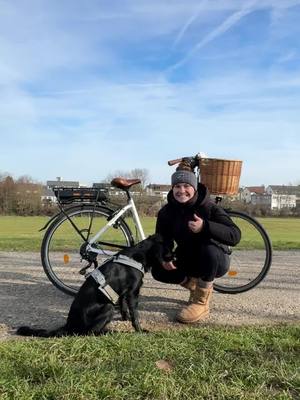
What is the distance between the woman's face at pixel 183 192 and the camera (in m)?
4.43

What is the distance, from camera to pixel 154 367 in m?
2.90

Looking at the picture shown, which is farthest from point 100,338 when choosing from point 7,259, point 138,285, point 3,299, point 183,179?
point 7,259

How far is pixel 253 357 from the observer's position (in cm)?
320

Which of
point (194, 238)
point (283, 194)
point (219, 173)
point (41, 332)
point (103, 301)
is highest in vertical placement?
point (283, 194)

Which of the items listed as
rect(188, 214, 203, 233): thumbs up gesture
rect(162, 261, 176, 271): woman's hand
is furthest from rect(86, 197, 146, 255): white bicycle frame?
rect(188, 214, 203, 233): thumbs up gesture

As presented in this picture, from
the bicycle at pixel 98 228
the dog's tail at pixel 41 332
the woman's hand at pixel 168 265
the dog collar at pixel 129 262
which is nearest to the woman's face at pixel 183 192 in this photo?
the woman's hand at pixel 168 265

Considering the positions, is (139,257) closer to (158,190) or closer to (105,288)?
(105,288)

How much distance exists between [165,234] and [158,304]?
0.90m

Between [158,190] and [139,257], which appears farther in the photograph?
[158,190]

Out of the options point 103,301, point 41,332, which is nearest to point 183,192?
point 103,301

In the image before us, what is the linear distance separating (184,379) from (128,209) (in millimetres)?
2753

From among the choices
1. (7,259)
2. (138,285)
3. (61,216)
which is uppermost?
(61,216)

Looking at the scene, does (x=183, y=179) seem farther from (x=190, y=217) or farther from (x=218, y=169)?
(x=218, y=169)

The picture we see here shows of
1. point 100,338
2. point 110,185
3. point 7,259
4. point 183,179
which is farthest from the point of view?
point 7,259
